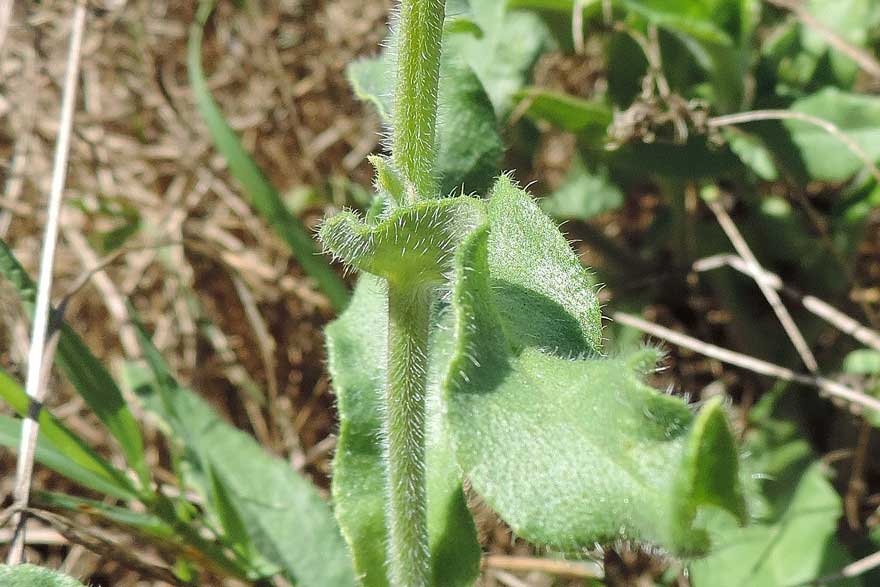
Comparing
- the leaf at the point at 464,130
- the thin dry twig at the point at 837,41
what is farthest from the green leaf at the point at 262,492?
the thin dry twig at the point at 837,41

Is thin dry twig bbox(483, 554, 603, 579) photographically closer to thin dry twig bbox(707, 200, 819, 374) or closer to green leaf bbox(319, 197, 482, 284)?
thin dry twig bbox(707, 200, 819, 374)

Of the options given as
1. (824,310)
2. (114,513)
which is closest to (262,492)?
(114,513)

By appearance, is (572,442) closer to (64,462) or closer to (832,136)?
(64,462)

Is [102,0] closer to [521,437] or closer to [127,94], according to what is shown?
[127,94]

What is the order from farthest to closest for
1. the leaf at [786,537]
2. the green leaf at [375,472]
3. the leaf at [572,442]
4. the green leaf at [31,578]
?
the leaf at [786,537] → the green leaf at [375,472] → the green leaf at [31,578] → the leaf at [572,442]

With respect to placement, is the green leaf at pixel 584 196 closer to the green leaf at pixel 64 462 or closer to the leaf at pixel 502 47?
the leaf at pixel 502 47
